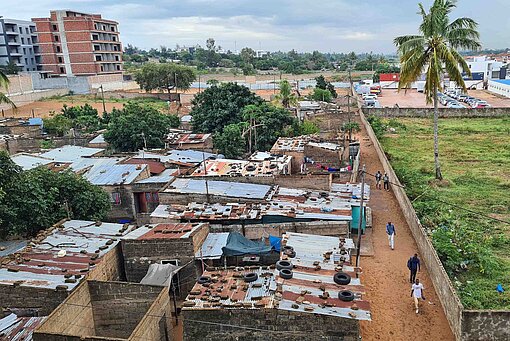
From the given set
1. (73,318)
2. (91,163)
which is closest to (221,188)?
(91,163)

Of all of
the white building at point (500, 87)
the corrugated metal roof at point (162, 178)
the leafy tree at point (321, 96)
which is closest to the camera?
the corrugated metal roof at point (162, 178)

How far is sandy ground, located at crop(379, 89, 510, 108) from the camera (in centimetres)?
6194

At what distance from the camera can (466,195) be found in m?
22.8

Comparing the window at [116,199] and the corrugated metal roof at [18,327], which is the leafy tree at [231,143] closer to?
the window at [116,199]

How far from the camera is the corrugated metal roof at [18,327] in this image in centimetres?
946

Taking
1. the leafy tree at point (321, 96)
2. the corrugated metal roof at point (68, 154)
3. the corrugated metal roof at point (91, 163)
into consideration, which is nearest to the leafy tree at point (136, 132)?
the corrugated metal roof at point (68, 154)

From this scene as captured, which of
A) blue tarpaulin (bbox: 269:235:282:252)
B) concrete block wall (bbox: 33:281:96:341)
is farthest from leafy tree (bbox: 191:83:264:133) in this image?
concrete block wall (bbox: 33:281:96:341)

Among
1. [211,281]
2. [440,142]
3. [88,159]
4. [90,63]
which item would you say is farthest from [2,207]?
[90,63]

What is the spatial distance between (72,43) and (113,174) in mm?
61511

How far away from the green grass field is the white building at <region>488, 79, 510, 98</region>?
26.5 m

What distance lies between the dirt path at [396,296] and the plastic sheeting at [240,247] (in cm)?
366

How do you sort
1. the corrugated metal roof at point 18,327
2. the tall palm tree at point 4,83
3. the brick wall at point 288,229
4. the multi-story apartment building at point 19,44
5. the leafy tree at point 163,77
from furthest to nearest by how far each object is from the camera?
the multi-story apartment building at point 19,44
the leafy tree at point 163,77
the tall palm tree at point 4,83
the brick wall at point 288,229
the corrugated metal roof at point 18,327

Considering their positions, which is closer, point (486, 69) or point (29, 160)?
point (29, 160)

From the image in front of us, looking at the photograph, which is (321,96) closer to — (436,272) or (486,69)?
(436,272)
